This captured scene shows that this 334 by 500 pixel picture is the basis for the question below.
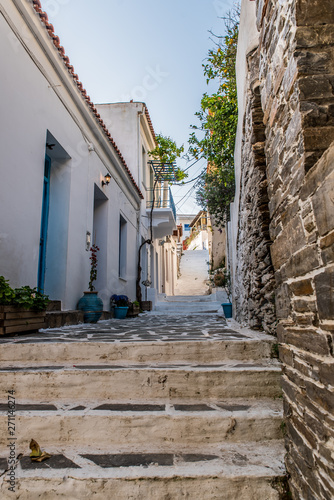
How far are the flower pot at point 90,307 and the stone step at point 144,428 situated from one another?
12.0 ft

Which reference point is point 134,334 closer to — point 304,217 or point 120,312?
point 304,217

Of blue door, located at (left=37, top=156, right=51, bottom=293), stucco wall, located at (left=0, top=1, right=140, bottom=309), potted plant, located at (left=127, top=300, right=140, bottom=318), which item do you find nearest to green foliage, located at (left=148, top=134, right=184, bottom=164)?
stucco wall, located at (left=0, top=1, right=140, bottom=309)

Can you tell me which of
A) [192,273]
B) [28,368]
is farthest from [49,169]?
[192,273]

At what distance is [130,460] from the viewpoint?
5.95 feet

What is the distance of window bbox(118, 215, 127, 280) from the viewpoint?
9.22 metres

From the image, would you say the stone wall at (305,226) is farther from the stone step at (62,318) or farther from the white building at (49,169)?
the stone step at (62,318)

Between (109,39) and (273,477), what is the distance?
19.0ft

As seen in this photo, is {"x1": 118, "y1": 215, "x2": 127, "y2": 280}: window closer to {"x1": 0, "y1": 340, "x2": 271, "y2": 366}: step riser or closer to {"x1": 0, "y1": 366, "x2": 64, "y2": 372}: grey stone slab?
{"x1": 0, "y1": 340, "x2": 271, "y2": 366}: step riser

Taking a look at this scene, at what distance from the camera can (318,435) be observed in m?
1.45

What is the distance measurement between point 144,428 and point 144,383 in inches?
15.5

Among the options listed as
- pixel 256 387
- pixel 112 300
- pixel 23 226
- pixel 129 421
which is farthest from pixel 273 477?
pixel 112 300

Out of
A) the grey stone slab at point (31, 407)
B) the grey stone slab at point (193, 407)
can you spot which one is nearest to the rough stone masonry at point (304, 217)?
the grey stone slab at point (193, 407)

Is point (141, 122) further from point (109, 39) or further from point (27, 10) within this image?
point (27, 10)

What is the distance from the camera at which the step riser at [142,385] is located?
236cm
